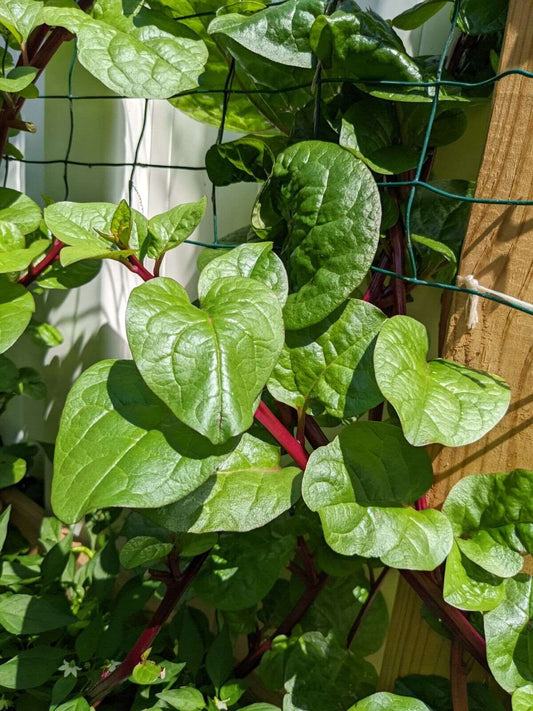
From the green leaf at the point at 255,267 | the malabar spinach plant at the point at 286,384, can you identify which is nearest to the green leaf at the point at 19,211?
the malabar spinach plant at the point at 286,384

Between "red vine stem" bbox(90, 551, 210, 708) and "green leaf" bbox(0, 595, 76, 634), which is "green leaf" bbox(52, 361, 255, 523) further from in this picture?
"green leaf" bbox(0, 595, 76, 634)

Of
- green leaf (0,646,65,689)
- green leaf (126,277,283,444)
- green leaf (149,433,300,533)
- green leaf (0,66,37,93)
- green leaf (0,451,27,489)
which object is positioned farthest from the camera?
green leaf (0,451,27,489)

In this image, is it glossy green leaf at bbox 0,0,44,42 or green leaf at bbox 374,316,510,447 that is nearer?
green leaf at bbox 374,316,510,447

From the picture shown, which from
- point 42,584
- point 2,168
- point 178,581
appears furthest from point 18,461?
point 2,168

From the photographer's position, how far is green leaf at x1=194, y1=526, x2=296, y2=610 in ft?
2.44

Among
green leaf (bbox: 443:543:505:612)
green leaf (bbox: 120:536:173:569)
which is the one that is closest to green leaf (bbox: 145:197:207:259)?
green leaf (bbox: 120:536:173:569)

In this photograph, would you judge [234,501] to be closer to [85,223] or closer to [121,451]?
[121,451]

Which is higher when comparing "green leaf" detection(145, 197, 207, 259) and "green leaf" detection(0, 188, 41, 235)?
"green leaf" detection(145, 197, 207, 259)

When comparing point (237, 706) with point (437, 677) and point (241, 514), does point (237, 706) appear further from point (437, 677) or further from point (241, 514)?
point (241, 514)

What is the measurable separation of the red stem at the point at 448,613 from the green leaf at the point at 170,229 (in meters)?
0.44

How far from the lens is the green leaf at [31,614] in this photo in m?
0.82

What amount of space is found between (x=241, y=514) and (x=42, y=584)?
1.72 ft

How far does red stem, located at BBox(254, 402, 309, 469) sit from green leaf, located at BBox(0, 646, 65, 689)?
0.48 m

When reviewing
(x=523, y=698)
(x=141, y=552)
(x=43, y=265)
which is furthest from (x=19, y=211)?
(x=523, y=698)
